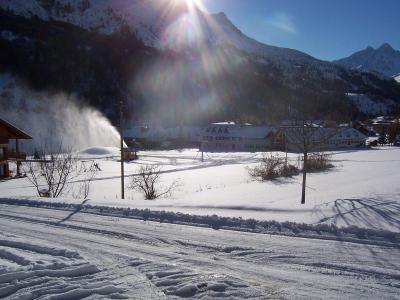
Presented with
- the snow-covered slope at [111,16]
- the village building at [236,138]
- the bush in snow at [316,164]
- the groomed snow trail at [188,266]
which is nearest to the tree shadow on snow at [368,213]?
the groomed snow trail at [188,266]

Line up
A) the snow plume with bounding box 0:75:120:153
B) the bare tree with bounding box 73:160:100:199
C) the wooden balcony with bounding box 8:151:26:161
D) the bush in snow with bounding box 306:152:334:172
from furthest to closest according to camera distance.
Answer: the snow plume with bounding box 0:75:120:153, the wooden balcony with bounding box 8:151:26:161, the bush in snow with bounding box 306:152:334:172, the bare tree with bounding box 73:160:100:199

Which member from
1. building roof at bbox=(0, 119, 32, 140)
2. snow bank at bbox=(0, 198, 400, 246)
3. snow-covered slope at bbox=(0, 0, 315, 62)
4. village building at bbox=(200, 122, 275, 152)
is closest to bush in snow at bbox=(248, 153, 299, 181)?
snow bank at bbox=(0, 198, 400, 246)

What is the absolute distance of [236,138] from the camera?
86125 mm

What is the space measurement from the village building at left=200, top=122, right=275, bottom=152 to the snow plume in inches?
799

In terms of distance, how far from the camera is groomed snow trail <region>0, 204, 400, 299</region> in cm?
567

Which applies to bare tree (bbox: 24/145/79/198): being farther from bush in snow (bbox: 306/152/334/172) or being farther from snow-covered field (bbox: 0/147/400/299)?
bush in snow (bbox: 306/152/334/172)

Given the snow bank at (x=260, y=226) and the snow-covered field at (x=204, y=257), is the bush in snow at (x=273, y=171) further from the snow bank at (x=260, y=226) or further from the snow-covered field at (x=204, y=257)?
the snow bank at (x=260, y=226)

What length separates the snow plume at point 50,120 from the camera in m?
78.6

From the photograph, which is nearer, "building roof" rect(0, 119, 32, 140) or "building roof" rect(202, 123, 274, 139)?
"building roof" rect(0, 119, 32, 140)

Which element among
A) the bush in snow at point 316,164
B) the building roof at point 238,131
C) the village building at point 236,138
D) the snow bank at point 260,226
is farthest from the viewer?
the building roof at point 238,131

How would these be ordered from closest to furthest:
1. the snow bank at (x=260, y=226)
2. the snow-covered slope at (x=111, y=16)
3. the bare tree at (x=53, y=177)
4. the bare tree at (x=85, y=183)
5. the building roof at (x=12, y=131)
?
1. the snow bank at (x=260, y=226)
2. the bare tree at (x=53, y=177)
3. the bare tree at (x=85, y=183)
4. the building roof at (x=12, y=131)
5. the snow-covered slope at (x=111, y=16)

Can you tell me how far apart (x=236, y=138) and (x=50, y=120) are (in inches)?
1576

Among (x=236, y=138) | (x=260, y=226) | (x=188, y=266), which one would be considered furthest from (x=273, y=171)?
(x=236, y=138)

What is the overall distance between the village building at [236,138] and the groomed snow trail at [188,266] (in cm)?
7271
